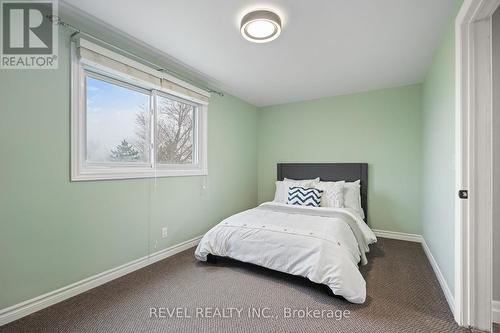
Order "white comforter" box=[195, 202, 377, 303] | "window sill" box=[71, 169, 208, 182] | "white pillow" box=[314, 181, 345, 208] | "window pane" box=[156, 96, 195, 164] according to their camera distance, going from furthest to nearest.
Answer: "white pillow" box=[314, 181, 345, 208]
"window pane" box=[156, 96, 195, 164]
"window sill" box=[71, 169, 208, 182]
"white comforter" box=[195, 202, 377, 303]

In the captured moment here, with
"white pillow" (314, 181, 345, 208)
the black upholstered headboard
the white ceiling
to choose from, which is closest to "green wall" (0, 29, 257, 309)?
the white ceiling

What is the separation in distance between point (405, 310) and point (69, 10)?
11.4 ft

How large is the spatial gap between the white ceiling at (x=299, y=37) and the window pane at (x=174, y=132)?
555 millimetres

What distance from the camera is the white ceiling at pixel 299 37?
68.3 inches

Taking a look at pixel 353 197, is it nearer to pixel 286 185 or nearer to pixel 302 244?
pixel 286 185

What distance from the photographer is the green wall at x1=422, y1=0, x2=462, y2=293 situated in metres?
1.74

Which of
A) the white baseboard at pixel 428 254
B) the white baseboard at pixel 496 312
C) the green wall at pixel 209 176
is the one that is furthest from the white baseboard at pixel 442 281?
the white baseboard at pixel 496 312

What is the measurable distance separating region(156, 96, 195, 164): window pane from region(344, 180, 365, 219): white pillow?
2.34 meters

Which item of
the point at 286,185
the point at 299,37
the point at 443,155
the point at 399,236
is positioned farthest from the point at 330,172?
the point at 299,37

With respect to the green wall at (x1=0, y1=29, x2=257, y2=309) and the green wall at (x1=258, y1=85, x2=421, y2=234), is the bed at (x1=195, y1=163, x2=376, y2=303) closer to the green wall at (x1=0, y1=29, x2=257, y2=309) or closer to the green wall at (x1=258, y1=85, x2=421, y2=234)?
the green wall at (x1=0, y1=29, x2=257, y2=309)

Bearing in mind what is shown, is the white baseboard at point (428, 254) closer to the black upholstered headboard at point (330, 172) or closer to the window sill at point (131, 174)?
the black upholstered headboard at point (330, 172)

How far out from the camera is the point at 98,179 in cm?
205

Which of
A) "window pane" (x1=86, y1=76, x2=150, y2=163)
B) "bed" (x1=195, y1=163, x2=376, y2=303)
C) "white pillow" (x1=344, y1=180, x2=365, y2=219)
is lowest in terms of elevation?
"bed" (x1=195, y1=163, x2=376, y2=303)

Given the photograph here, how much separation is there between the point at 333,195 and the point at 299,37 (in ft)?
7.01
